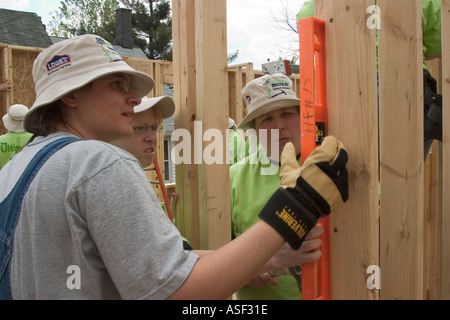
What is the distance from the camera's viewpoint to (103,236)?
46.1 inches

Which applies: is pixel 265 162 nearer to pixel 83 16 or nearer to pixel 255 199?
pixel 255 199

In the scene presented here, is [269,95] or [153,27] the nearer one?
[269,95]

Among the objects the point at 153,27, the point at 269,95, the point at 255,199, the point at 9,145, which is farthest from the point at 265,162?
the point at 153,27

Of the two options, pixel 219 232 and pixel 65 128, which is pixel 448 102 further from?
pixel 65 128

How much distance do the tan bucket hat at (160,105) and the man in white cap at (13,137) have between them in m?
4.07

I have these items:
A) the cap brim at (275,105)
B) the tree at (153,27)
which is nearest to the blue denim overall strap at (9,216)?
the cap brim at (275,105)

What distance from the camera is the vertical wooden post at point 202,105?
188 centimetres

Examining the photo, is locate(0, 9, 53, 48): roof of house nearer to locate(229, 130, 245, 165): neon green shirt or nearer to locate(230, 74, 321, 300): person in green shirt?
locate(229, 130, 245, 165): neon green shirt

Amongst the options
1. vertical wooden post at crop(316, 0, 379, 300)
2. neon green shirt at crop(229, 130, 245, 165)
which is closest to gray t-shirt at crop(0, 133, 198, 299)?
vertical wooden post at crop(316, 0, 379, 300)

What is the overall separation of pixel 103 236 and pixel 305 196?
64 centimetres

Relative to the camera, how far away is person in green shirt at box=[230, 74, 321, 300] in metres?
2.46

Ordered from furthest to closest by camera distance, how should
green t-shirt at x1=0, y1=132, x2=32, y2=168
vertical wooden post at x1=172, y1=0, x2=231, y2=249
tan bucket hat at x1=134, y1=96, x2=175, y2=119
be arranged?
green t-shirt at x1=0, y1=132, x2=32, y2=168, tan bucket hat at x1=134, y1=96, x2=175, y2=119, vertical wooden post at x1=172, y1=0, x2=231, y2=249

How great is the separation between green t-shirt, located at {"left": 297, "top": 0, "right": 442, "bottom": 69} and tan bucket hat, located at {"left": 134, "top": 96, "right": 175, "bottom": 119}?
0.98 metres

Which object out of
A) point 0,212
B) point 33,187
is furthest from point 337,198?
point 0,212
